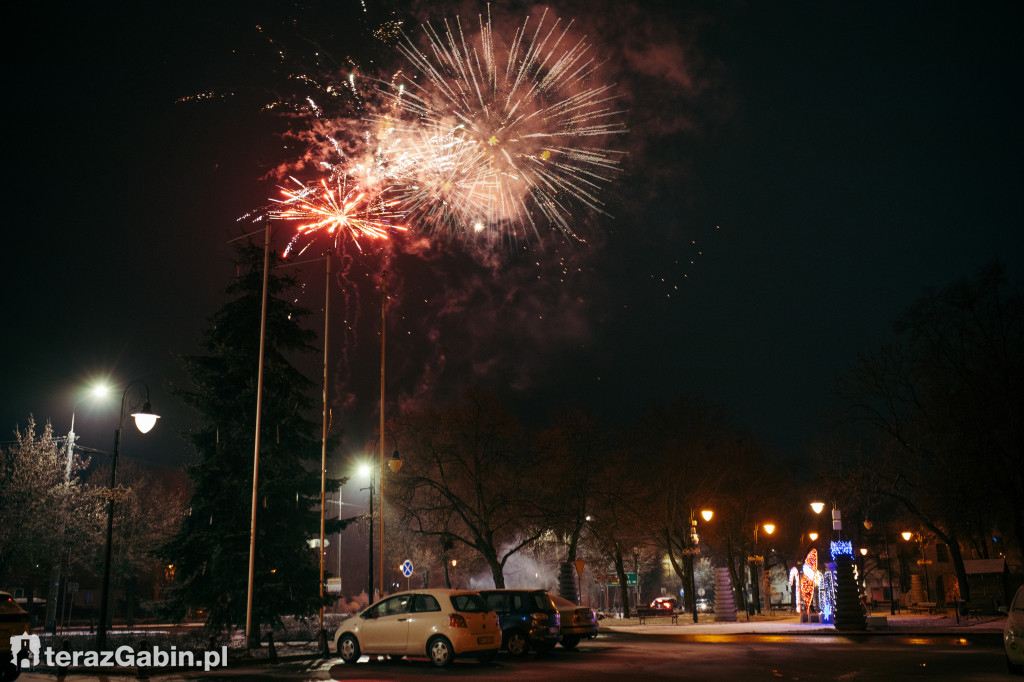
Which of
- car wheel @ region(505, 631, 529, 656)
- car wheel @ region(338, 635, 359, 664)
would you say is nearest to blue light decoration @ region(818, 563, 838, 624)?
car wheel @ region(505, 631, 529, 656)

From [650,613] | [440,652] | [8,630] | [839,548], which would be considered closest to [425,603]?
[440,652]

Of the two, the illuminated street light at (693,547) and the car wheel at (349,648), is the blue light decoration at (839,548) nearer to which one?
the illuminated street light at (693,547)

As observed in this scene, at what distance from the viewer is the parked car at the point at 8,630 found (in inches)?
567

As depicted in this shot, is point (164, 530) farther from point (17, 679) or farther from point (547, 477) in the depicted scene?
point (17, 679)

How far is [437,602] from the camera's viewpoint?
1812cm

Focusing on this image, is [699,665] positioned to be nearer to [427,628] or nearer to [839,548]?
[427,628]

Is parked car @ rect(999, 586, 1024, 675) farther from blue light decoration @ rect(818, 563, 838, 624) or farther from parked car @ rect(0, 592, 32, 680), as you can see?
blue light decoration @ rect(818, 563, 838, 624)

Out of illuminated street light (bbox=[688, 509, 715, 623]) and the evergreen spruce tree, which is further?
illuminated street light (bbox=[688, 509, 715, 623])

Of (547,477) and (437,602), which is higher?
(547,477)

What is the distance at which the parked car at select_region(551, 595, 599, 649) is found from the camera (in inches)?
887

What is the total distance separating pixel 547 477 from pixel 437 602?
79.7 ft

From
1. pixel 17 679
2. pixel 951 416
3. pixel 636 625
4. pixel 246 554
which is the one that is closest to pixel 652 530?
pixel 636 625

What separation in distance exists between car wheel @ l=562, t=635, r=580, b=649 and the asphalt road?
0.31 metres

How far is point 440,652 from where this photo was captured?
17672 mm
